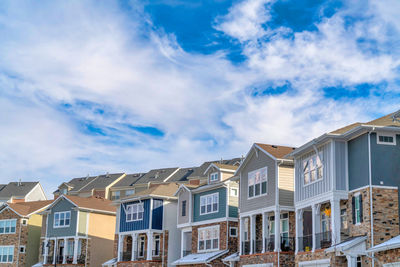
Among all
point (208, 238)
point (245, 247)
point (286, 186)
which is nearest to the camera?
point (286, 186)

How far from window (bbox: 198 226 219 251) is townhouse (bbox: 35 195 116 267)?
16.7 m

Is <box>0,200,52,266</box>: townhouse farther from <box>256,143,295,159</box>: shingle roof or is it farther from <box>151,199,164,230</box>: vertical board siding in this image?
<box>256,143,295,159</box>: shingle roof

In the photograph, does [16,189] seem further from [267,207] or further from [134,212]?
[267,207]

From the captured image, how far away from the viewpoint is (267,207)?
130 ft

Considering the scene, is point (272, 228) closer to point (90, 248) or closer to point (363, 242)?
point (363, 242)

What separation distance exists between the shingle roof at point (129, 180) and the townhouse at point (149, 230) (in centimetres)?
3583

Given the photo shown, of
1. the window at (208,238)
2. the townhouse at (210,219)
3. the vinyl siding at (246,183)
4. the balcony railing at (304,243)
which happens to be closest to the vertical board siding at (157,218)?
the townhouse at (210,219)

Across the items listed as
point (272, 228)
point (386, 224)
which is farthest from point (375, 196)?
point (272, 228)

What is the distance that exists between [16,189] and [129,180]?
23.2 meters

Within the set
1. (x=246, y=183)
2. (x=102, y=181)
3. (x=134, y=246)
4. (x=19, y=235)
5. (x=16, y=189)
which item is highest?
(x=102, y=181)

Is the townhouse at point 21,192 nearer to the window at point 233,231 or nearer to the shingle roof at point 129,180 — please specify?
the shingle roof at point 129,180

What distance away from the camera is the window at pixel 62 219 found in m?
63.5

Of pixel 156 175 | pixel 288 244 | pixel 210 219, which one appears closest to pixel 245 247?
pixel 288 244

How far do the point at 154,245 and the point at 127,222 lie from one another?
390 cm
